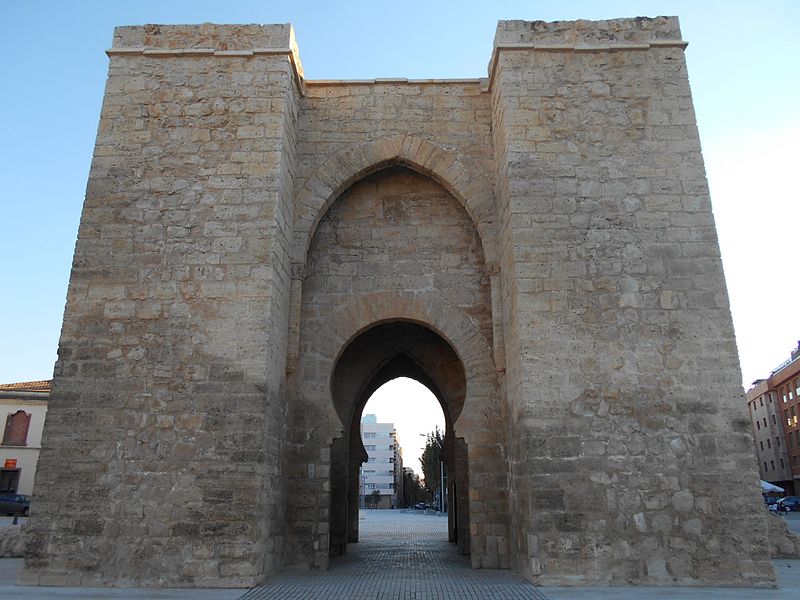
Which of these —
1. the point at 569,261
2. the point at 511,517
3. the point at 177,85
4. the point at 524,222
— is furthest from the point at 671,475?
the point at 177,85

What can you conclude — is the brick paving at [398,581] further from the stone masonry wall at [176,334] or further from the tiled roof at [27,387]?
the tiled roof at [27,387]

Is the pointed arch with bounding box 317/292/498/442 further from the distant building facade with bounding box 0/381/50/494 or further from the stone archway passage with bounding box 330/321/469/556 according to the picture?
the distant building facade with bounding box 0/381/50/494

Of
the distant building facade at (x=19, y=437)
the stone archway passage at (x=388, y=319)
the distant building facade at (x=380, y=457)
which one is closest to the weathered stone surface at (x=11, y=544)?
the stone archway passage at (x=388, y=319)

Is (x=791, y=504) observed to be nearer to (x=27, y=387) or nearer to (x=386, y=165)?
(x=386, y=165)

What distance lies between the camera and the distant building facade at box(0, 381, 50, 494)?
24156 mm

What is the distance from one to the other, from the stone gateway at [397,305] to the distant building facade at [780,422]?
3189 cm

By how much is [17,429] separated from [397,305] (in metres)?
23.4

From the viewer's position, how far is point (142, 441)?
20.0 feet

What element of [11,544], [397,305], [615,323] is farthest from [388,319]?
[11,544]

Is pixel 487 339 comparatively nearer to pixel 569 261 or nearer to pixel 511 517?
pixel 569 261

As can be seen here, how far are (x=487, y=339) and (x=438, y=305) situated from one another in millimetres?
756

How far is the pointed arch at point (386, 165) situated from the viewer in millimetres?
7676

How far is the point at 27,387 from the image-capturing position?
84.5ft

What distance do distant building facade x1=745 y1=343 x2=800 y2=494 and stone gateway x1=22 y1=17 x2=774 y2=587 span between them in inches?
1255
